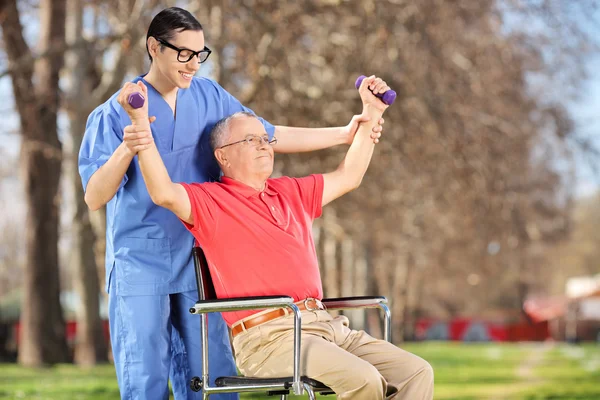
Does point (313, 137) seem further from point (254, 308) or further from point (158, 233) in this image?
point (254, 308)

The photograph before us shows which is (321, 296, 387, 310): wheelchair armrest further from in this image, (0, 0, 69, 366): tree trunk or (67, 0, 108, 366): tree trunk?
(0, 0, 69, 366): tree trunk

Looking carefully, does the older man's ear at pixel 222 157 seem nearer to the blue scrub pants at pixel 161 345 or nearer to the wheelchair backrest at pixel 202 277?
the wheelchair backrest at pixel 202 277

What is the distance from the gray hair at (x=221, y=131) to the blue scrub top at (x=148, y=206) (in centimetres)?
7

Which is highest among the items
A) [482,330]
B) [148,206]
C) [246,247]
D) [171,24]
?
[171,24]

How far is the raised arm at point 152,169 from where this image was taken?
3.51m

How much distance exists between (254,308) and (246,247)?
0.35 meters

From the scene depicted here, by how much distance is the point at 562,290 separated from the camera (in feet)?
223

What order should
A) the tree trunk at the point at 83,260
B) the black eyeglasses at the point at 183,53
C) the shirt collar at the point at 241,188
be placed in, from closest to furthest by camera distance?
the black eyeglasses at the point at 183,53 → the shirt collar at the point at 241,188 → the tree trunk at the point at 83,260

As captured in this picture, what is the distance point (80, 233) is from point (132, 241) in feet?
34.7

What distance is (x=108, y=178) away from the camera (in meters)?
3.67

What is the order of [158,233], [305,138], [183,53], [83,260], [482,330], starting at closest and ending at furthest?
[183,53]
[158,233]
[305,138]
[83,260]
[482,330]

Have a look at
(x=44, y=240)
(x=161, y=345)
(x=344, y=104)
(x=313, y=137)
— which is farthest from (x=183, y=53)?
(x=44, y=240)

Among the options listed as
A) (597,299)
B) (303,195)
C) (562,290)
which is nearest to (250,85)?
(303,195)

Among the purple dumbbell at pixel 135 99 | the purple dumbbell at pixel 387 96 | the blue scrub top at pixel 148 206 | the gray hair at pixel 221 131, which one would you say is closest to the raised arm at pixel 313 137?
the purple dumbbell at pixel 387 96
